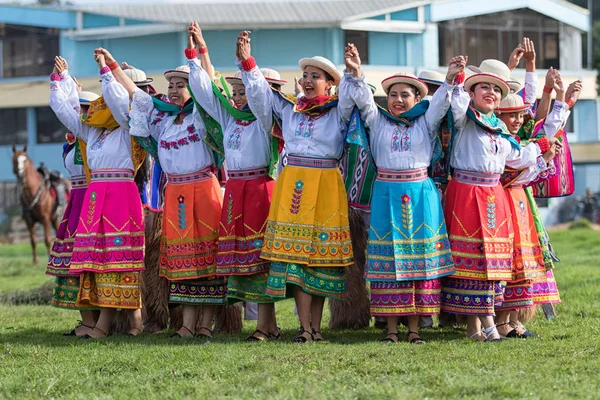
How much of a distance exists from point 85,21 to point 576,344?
2751 cm

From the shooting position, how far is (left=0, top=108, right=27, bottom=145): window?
112 feet

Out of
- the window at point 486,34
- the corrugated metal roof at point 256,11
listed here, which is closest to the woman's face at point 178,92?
the corrugated metal roof at point 256,11

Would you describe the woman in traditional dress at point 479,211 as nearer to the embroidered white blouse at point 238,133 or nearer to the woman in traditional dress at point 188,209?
the embroidered white blouse at point 238,133

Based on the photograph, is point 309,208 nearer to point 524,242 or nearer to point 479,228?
point 479,228

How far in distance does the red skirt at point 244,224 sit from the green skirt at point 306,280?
0.83 ft

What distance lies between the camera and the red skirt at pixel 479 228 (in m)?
7.45

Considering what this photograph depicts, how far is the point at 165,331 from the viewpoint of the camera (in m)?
8.81

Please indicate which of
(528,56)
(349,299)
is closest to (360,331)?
(349,299)

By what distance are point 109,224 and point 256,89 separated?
62.7 inches

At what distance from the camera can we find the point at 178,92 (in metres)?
8.41

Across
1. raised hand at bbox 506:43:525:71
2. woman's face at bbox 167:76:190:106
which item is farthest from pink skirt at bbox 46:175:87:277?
raised hand at bbox 506:43:525:71

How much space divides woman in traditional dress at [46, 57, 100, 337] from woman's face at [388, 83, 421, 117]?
2.54m

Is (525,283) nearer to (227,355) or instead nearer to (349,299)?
(349,299)

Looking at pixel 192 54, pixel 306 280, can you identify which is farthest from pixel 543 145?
pixel 192 54
